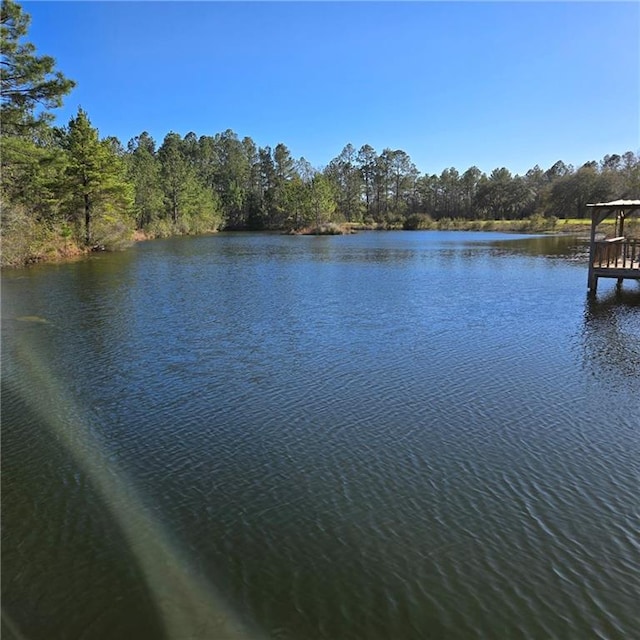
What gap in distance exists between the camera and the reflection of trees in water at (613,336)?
11.8 m

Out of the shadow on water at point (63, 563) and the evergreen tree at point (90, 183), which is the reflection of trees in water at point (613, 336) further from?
the evergreen tree at point (90, 183)

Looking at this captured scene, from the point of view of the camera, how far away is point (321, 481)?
6.91 metres

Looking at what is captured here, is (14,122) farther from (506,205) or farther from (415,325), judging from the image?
(506,205)

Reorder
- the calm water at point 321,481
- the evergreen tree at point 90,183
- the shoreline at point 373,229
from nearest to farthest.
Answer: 1. the calm water at point 321,481
2. the shoreline at point 373,229
3. the evergreen tree at point 90,183

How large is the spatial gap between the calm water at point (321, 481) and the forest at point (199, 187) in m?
13.3

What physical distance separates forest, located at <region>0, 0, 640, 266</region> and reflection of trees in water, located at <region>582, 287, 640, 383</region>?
868 inches

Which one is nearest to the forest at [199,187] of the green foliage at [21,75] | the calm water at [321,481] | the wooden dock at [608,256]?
the green foliage at [21,75]

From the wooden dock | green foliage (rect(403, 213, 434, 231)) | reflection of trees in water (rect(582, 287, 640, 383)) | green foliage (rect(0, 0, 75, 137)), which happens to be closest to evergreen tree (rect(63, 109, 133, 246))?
green foliage (rect(0, 0, 75, 137))

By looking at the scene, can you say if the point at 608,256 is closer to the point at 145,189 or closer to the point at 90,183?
the point at 90,183

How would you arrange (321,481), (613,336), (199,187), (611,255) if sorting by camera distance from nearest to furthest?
(321,481) → (613,336) → (611,255) → (199,187)

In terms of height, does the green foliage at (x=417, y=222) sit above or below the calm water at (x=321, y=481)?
above

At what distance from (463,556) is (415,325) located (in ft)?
37.1

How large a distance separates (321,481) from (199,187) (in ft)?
271

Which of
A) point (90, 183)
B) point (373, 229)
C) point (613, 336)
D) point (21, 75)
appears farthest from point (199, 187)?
point (613, 336)
